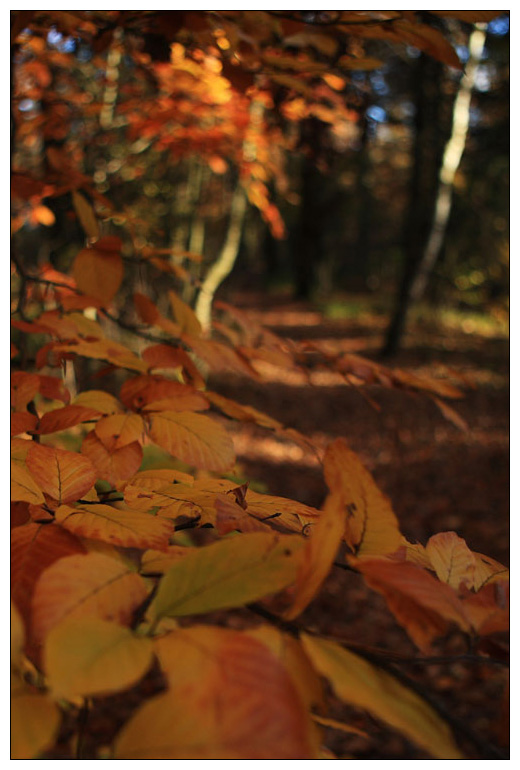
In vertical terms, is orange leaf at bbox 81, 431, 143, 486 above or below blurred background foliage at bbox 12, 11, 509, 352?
below

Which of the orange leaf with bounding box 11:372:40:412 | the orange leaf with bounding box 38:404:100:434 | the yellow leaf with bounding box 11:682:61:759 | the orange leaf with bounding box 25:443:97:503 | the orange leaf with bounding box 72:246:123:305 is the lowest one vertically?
the yellow leaf with bounding box 11:682:61:759

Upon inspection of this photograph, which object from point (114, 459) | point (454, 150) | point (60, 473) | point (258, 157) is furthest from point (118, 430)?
point (454, 150)

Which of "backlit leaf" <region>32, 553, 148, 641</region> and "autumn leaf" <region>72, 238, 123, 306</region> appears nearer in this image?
"backlit leaf" <region>32, 553, 148, 641</region>

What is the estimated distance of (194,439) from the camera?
67 cm

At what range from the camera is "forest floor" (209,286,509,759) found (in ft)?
9.95

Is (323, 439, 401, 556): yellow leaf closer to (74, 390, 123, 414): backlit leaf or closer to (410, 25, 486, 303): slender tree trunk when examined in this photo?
(74, 390, 123, 414): backlit leaf

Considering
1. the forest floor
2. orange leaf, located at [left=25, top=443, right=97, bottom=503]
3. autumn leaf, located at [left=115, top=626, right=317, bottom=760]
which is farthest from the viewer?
the forest floor

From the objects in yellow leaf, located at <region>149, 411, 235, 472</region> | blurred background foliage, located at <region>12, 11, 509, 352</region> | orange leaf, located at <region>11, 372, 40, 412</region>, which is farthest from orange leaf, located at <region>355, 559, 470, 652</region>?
blurred background foliage, located at <region>12, 11, 509, 352</region>

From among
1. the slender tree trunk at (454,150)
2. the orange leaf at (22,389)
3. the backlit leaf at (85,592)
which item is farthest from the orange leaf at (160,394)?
the slender tree trunk at (454,150)

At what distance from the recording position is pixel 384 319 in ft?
41.8

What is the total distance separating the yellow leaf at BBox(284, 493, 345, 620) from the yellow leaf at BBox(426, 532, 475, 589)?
0.18 meters

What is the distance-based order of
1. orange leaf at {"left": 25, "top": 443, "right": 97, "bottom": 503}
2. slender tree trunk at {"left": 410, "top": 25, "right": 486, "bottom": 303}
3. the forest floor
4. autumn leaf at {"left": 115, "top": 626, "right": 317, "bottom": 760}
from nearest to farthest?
autumn leaf at {"left": 115, "top": 626, "right": 317, "bottom": 760}, orange leaf at {"left": 25, "top": 443, "right": 97, "bottom": 503}, the forest floor, slender tree trunk at {"left": 410, "top": 25, "right": 486, "bottom": 303}

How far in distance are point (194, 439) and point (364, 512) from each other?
276mm

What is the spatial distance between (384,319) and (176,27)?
1212 cm
